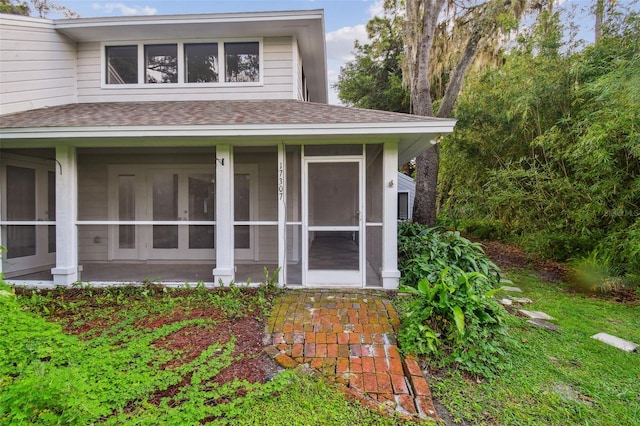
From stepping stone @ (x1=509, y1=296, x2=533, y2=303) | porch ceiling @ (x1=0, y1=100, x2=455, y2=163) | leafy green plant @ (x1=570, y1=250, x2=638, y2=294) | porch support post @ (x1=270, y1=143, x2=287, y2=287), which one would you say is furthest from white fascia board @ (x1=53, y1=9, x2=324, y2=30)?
leafy green plant @ (x1=570, y1=250, x2=638, y2=294)

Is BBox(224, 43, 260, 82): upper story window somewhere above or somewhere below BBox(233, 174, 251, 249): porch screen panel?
above

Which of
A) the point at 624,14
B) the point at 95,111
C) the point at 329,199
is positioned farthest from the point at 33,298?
the point at 624,14

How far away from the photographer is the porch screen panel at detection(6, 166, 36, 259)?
4.92m

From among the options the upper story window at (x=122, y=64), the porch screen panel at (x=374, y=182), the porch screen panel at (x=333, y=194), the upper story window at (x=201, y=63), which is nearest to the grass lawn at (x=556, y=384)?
the porch screen panel at (x=374, y=182)

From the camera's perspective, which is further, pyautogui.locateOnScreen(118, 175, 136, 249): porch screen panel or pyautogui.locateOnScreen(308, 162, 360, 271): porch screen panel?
pyautogui.locateOnScreen(118, 175, 136, 249): porch screen panel

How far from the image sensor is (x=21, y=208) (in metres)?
5.10

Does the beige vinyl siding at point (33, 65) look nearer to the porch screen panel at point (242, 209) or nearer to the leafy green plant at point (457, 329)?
the porch screen panel at point (242, 209)

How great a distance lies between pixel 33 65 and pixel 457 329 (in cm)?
783

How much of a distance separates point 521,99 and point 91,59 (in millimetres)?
8386

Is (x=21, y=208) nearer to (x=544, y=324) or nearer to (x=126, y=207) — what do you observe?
(x=126, y=207)

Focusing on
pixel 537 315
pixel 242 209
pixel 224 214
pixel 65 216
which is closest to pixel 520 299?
pixel 537 315

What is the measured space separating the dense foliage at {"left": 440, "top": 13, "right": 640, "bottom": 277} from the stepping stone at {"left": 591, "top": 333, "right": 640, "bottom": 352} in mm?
1807

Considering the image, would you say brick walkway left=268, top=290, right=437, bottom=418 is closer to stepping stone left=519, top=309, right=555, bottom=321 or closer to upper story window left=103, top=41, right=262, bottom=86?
stepping stone left=519, top=309, right=555, bottom=321

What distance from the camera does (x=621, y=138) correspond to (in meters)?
4.38
